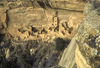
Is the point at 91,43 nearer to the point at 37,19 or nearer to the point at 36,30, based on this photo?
the point at 37,19

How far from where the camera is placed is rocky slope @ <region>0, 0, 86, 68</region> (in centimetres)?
926

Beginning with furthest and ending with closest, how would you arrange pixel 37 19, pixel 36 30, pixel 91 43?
pixel 36 30 → pixel 37 19 → pixel 91 43

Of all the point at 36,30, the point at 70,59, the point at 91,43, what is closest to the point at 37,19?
the point at 36,30

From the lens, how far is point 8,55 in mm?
11055

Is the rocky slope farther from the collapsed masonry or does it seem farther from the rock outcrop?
the rock outcrop

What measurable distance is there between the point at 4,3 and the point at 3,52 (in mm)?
6711

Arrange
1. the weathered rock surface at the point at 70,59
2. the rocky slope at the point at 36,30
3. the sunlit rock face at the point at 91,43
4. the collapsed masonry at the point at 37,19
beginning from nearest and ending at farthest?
the sunlit rock face at the point at 91,43 → the weathered rock surface at the point at 70,59 → the rocky slope at the point at 36,30 → the collapsed masonry at the point at 37,19

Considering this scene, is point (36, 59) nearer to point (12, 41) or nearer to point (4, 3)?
point (12, 41)

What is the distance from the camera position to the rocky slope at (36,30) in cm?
926

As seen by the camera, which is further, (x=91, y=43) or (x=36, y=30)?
(x=36, y=30)

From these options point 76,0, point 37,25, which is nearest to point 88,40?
point 76,0

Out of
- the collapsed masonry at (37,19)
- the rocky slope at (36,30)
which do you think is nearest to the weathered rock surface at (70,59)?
the rocky slope at (36,30)

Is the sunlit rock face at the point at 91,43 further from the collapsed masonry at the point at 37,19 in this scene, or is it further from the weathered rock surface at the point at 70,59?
the collapsed masonry at the point at 37,19

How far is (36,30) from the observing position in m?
13.0
